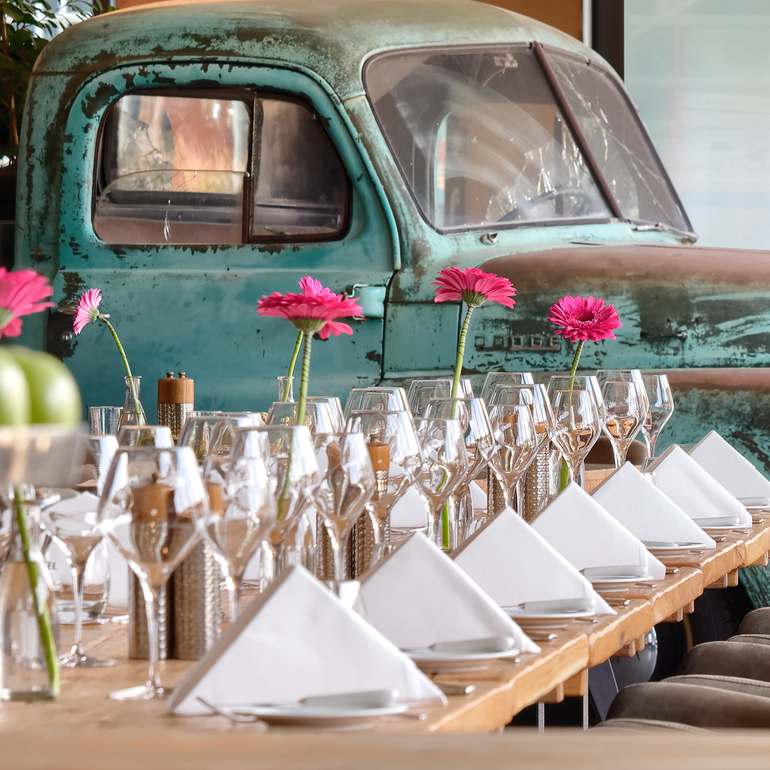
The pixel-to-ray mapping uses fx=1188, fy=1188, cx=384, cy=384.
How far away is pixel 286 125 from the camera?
3.11m

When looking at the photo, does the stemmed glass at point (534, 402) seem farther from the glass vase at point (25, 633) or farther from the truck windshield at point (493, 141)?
the truck windshield at point (493, 141)

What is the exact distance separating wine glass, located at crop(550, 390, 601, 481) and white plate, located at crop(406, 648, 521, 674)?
808 mm

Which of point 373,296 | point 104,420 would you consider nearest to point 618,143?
point 373,296

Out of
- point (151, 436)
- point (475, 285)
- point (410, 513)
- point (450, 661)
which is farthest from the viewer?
point (410, 513)

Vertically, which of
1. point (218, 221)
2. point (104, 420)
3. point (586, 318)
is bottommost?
point (104, 420)

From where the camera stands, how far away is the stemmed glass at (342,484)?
116 cm

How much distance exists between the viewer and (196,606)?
1104mm

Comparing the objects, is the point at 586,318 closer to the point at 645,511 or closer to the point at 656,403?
the point at 656,403

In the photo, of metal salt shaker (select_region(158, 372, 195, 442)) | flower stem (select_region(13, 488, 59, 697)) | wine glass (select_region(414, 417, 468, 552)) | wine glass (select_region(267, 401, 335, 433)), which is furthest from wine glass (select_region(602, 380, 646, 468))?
flower stem (select_region(13, 488, 59, 697))

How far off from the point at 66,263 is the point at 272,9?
89 cm

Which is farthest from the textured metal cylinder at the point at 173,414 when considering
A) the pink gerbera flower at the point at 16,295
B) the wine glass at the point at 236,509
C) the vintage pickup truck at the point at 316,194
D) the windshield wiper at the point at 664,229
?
the pink gerbera flower at the point at 16,295

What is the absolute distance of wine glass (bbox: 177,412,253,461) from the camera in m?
1.27

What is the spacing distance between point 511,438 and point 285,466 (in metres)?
0.60

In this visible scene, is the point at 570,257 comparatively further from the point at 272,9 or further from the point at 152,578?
the point at 152,578
